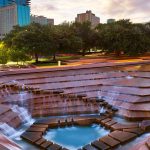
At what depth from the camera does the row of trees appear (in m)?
33.8

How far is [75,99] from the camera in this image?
13.7 metres

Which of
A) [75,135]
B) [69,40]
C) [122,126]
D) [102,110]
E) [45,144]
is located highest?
[69,40]

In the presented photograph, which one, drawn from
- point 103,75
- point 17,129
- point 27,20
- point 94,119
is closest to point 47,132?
point 17,129

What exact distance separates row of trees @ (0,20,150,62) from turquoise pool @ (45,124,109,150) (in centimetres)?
2306

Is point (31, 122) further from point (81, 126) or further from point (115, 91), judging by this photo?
point (115, 91)

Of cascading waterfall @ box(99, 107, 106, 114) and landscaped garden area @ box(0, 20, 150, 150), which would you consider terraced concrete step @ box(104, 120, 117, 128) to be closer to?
landscaped garden area @ box(0, 20, 150, 150)

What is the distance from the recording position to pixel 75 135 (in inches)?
421

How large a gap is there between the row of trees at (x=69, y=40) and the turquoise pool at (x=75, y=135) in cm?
2306

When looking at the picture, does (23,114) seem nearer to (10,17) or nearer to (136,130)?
(136,130)

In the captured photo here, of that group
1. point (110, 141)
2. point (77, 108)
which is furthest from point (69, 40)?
point (110, 141)

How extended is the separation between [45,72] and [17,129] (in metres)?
4.77

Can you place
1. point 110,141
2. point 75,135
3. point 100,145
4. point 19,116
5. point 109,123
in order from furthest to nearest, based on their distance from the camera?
point 19,116, point 109,123, point 75,135, point 110,141, point 100,145

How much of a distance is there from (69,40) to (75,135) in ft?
93.6

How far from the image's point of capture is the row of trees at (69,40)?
111 ft
